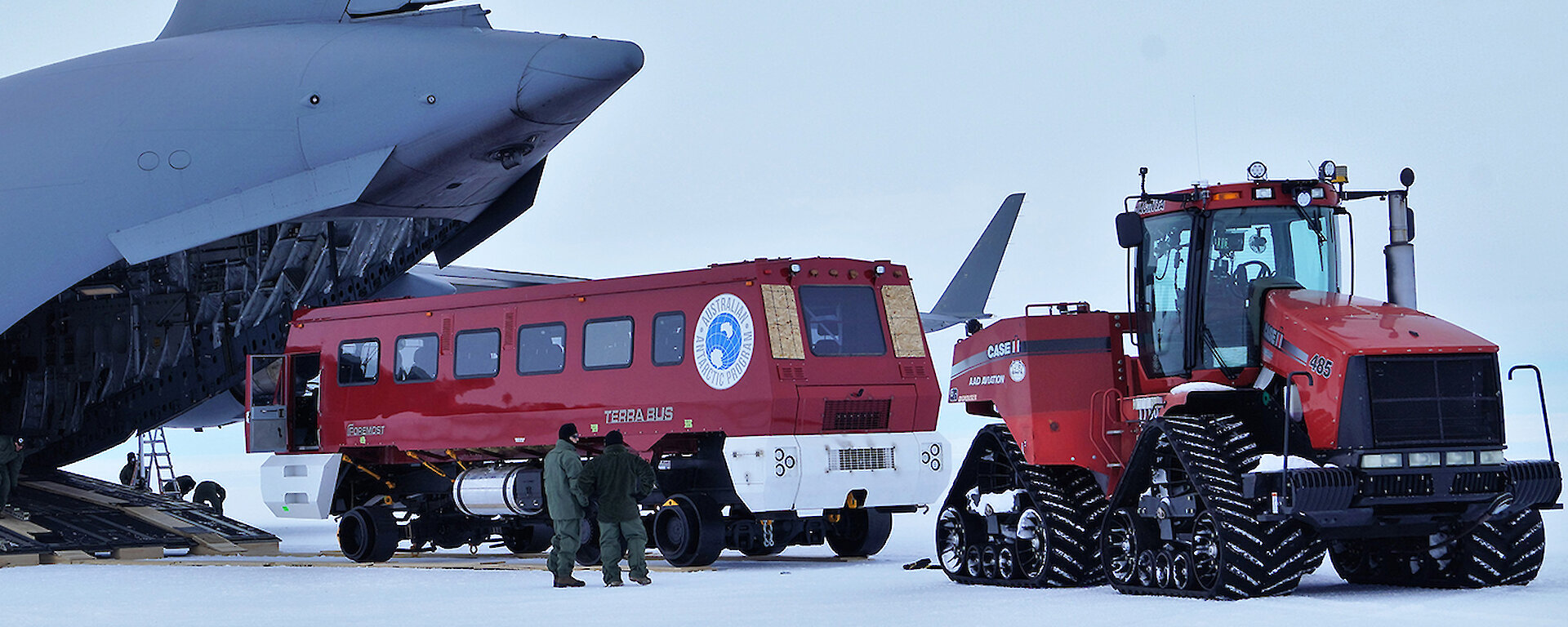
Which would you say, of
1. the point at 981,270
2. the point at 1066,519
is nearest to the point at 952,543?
the point at 1066,519

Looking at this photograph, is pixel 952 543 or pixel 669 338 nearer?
pixel 952 543

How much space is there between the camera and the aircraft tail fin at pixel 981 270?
121 ft

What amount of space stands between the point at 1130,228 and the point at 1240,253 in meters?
0.77

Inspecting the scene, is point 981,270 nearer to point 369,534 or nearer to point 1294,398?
point 369,534

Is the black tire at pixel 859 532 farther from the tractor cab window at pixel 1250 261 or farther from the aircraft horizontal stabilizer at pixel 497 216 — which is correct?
the aircraft horizontal stabilizer at pixel 497 216

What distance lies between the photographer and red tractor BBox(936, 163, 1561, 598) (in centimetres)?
1026

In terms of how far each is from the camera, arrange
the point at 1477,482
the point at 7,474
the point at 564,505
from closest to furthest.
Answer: the point at 1477,482 → the point at 564,505 → the point at 7,474

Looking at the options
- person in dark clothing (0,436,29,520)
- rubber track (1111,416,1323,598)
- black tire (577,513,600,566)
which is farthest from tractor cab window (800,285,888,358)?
person in dark clothing (0,436,29,520)

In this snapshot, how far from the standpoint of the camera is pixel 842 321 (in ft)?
53.3

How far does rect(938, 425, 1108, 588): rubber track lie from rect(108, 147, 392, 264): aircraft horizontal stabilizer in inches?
400

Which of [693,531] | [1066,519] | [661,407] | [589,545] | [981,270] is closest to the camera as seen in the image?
[1066,519]

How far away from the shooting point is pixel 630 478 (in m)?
13.9

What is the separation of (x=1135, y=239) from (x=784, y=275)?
5.32m

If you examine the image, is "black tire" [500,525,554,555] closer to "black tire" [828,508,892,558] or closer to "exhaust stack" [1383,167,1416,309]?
"black tire" [828,508,892,558]
